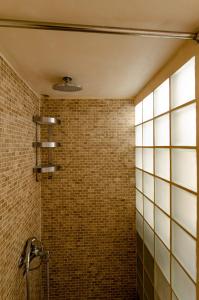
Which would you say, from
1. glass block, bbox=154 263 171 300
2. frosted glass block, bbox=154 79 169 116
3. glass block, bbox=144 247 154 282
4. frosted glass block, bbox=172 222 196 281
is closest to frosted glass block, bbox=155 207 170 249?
frosted glass block, bbox=172 222 196 281

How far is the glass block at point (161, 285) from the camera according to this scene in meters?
1.68

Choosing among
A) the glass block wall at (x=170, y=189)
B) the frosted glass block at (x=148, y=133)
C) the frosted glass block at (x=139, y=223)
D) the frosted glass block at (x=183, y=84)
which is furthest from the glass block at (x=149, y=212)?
the frosted glass block at (x=183, y=84)

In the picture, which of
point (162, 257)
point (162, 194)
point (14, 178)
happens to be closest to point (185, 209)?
point (162, 194)

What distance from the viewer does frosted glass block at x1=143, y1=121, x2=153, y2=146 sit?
2.12m

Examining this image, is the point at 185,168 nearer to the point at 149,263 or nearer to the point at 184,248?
the point at 184,248

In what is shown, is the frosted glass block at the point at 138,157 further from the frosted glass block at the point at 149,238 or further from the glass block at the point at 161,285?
the glass block at the point at 161,285

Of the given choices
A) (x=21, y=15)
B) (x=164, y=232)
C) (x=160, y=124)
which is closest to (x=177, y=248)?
(x=164, y=232)

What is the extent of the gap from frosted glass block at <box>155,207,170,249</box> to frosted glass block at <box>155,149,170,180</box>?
344 millimetres

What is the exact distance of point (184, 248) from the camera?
139 cm

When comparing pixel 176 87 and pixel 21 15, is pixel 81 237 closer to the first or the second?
pixel 176 87

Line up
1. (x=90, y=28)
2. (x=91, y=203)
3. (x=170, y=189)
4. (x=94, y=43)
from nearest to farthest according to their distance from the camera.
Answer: (x=90, y=28) < (x=94, y=43) < (x=170, y=189) < (x=91, y=203)

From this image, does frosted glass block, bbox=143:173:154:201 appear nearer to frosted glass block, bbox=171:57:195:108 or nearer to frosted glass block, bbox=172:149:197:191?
frosted glass block, bbox=172:149:197:191

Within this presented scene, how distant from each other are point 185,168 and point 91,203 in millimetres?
1699

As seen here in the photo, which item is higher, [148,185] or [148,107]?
[148,107]
